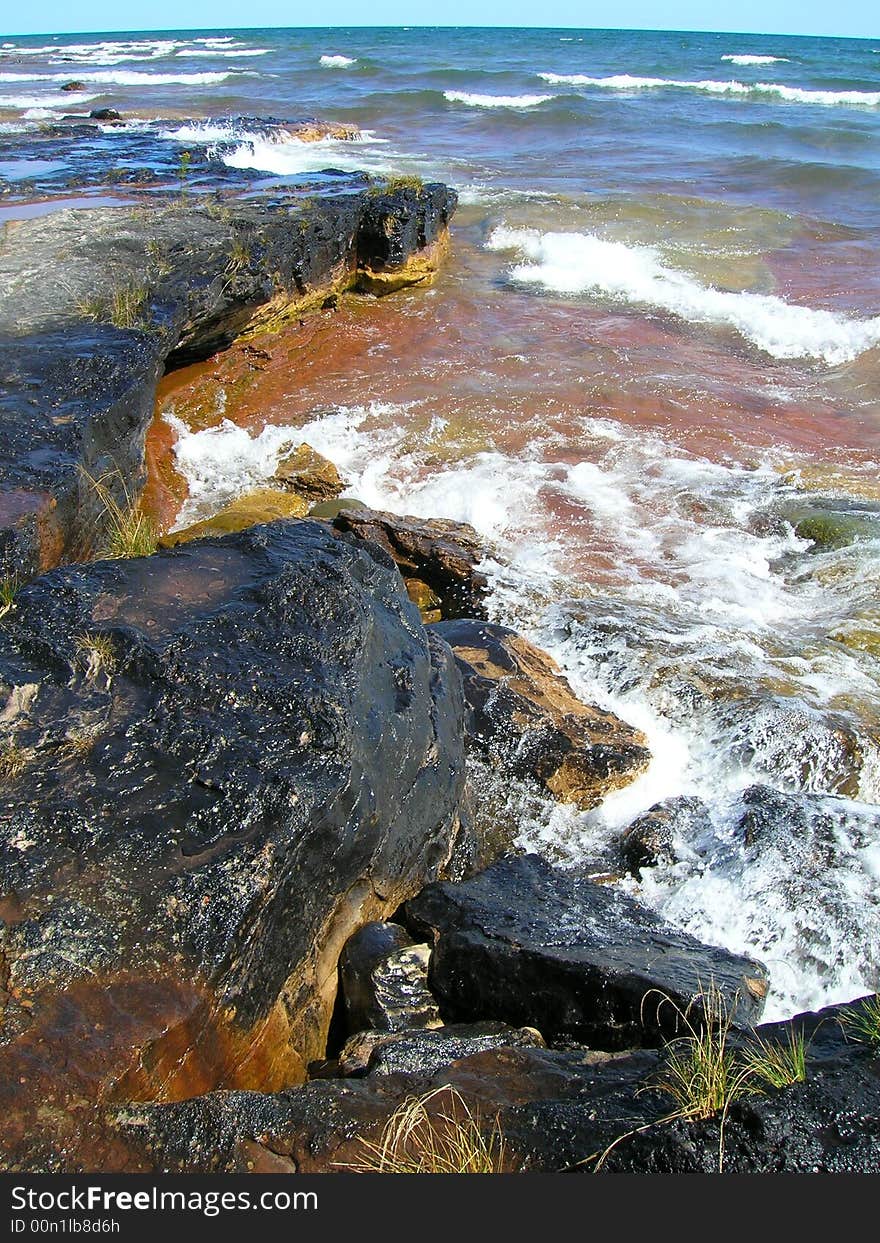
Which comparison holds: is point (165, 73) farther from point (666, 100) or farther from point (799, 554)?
point (799, 554)

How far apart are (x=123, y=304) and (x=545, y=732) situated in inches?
208

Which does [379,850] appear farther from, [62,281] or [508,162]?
[508,162]

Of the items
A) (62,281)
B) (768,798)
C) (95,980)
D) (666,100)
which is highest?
(666,100)

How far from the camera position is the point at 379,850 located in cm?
348

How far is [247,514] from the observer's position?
21.8 ft

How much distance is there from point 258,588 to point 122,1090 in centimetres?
194

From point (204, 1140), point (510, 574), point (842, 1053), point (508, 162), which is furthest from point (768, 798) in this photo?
point (508, 162)

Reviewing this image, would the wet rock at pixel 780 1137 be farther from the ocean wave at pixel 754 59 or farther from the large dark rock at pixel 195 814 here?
the ocean wave at pixel 754 59

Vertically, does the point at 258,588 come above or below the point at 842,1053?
above

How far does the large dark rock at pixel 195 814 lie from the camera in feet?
8.09

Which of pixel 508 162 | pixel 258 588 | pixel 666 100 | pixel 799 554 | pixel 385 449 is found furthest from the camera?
pixel 666 100

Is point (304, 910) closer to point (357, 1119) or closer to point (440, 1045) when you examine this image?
point (440, 1045)

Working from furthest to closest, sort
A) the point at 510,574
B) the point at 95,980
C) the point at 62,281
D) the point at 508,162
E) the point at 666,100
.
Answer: the point at 666,100 → the point at 508,162 → the point at 62,281 → the point at 510,574 → the point at 95,980

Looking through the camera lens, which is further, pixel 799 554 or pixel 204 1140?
pixel 799 554
